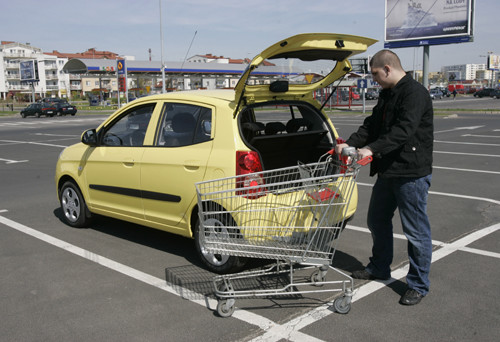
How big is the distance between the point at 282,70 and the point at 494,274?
2.83 m

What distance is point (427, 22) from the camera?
30938 mm

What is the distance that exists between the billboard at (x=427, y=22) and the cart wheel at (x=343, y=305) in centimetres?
3090

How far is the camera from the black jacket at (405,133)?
362cm

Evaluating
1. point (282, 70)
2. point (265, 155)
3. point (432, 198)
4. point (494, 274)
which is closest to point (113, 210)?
point (265, 155)

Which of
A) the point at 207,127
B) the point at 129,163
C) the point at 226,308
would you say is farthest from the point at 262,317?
the point at 129,163

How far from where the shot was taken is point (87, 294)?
13.4 ft

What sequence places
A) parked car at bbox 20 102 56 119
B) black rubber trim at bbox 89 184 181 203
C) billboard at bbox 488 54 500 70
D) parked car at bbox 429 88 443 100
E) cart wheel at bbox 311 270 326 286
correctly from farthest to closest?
1. billboard at bbox 488 54 500 70
2. parked car at bbox 429 88 443 100
3. parked car at bbox 20 102 56 119
4. black rubber trim at bbox 89 184 181 203
5. cart wheel at bbox 311 270 326 286

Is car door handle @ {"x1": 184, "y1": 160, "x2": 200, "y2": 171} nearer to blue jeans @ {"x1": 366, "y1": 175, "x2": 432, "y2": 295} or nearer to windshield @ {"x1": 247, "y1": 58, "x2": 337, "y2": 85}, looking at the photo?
windshield @ {"x1": 247, "y1": 58, "x2": 337, "y2": 85}

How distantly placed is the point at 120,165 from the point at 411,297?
330cm

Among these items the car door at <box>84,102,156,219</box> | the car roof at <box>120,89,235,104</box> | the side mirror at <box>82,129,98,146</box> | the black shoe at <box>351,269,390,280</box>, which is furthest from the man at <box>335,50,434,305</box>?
the side mirror at <box>82,129,98,146</box>

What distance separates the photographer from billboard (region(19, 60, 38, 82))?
6117 centimetres

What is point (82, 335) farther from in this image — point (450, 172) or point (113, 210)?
point (450, 172)

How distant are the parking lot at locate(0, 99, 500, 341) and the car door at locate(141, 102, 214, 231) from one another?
535 millimetres

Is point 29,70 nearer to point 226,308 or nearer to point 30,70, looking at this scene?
point 30,70
